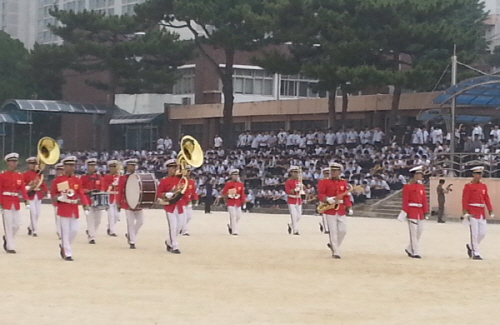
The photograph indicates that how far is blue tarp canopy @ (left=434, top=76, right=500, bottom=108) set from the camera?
35562mm

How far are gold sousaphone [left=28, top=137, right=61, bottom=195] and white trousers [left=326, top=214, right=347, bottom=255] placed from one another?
296 inches

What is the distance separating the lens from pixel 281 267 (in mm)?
18031

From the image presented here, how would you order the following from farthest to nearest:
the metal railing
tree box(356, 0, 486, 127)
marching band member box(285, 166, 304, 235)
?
tree box(356, 0, 486, 127)
the metal railing
marching band member box(285, 166, 304, 235)

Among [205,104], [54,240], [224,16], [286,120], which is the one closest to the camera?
[54,240]

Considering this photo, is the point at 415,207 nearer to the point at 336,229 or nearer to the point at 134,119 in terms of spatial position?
the point at 336,229

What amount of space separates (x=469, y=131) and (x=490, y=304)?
1264 inches

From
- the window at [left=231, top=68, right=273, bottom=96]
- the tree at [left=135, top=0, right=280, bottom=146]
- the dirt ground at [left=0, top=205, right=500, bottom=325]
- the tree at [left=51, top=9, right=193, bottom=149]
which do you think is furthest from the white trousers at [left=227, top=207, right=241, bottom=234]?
the window at [left=231, top=68, right=273, bottom=96]

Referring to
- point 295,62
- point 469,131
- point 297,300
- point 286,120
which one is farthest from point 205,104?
point 297,300

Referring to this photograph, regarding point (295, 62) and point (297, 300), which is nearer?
point (297, 300)

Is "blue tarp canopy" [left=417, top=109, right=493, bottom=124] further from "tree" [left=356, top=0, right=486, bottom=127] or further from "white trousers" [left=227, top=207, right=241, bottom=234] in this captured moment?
"white trousers" [left=227, top=207, right=241, bottom=234]

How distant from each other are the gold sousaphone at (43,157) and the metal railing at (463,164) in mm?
16928

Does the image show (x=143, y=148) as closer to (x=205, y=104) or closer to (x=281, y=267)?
(x=205, y=104)

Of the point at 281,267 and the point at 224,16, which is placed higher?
the point at 224,16

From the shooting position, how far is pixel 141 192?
843 inches
